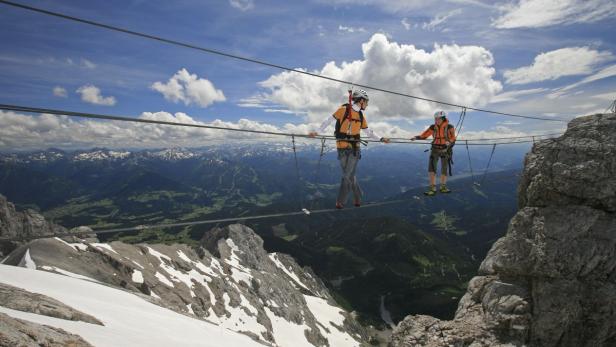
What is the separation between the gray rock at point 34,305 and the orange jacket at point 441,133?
20.7 meters

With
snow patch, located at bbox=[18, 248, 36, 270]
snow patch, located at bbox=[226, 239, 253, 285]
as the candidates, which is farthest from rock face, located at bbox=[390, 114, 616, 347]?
snow patch, located at bbox=[226, 239, 253, 285]

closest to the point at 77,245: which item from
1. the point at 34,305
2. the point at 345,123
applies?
the point at 34,305

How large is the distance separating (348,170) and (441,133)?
7.61 metres

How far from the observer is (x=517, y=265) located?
22.8 metres

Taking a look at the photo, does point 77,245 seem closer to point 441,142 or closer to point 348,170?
point 348,170

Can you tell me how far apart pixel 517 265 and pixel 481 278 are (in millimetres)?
3318

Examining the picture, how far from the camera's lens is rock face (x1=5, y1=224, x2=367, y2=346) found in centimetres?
5088

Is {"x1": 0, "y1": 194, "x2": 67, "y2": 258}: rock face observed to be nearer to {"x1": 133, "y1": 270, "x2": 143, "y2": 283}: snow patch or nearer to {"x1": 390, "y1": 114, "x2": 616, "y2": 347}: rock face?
{"x1": 133, "y1": 270, "x2": 143, "y2": 283}: snow patch

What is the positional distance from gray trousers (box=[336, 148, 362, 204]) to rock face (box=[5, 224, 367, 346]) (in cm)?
2893

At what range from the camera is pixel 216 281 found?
308ft

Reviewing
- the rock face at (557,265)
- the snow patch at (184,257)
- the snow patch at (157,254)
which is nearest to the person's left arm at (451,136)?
the rock face at (557,265)

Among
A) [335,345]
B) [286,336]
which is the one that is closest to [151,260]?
[286,336]

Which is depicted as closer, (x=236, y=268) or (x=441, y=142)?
(x=441, y=142)

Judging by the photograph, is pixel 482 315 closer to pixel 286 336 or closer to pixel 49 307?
pixel 49 307
